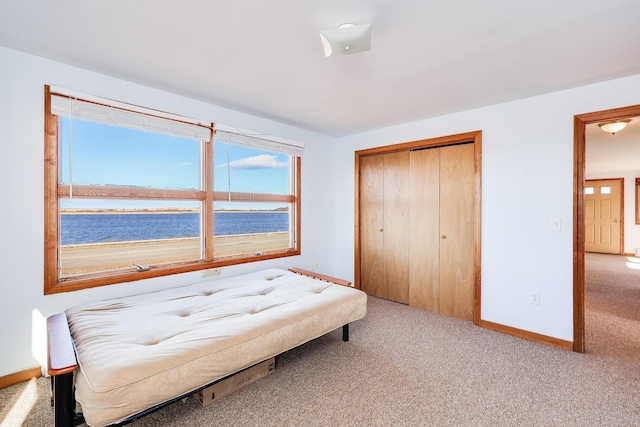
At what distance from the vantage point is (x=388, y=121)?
3479mm

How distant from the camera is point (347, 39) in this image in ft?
5.26

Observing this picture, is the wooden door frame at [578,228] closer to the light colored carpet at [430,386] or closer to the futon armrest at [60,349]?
the light colored carpet at [430,386]

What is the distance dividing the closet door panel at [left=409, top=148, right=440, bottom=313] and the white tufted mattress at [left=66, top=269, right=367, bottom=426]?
4.38ft

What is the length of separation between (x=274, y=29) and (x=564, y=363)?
3209 millimetres

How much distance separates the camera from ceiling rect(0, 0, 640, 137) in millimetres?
1484

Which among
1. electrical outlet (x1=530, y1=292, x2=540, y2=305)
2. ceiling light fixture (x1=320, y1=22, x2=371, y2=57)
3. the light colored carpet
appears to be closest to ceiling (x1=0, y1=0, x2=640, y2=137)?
ceiling light fixture (x1=320, y1=22, x2=371, y2=57)

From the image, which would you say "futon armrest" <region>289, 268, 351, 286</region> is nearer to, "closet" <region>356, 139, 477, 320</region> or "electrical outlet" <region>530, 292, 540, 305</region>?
"closet" <region>356, 139, 477, 320</region>

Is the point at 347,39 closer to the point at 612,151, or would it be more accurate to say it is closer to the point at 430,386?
the point at 430,386

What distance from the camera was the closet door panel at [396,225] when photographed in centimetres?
369

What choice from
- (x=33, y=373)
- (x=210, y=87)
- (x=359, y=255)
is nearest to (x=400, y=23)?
(x=210, y=87)

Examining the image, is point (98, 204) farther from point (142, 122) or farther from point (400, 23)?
point (400, 23)

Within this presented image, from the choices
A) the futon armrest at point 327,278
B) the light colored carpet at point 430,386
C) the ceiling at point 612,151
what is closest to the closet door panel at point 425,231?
the light colored carpet at point 430,386

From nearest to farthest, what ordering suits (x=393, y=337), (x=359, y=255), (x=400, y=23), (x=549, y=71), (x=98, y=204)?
(x=400, y=23) → (x=549, y=71) → (x=98, y=204) → (x=393, y=337) → (x=359, y=255)

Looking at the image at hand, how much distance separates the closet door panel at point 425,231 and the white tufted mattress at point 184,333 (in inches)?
52.6
